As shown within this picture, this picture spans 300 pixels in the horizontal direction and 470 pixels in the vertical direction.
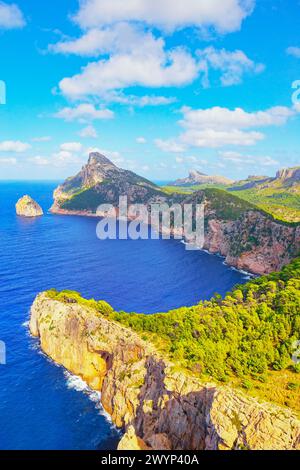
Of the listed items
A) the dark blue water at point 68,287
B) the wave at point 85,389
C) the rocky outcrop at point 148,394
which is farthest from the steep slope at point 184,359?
the dark blue water at point 68,287

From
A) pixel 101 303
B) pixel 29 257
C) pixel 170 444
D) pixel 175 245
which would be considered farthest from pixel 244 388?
pixel 175 245

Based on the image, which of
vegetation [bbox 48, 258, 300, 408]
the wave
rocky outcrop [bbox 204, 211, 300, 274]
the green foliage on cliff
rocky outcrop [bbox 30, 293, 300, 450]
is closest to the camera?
rocky outcrop [bbox 30, 293, 300, 450]

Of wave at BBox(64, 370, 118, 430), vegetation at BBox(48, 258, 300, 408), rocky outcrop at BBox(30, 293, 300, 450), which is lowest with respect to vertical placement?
wave at BBox(64, 370, 118, 430)

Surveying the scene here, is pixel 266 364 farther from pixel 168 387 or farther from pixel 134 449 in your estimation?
pixel 134 449

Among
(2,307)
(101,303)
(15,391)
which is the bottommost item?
(15,391)

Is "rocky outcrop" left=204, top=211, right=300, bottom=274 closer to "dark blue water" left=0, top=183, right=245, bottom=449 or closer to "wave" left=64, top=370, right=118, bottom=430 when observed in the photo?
"dark blue water" left=0, top=183, right=245, bottom=449

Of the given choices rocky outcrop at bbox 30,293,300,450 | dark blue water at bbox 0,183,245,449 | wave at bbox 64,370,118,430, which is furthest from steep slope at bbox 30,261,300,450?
dark blue water at bbox 0,183,245,449

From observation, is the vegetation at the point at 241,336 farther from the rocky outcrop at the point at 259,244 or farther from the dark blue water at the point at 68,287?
the rocky outcrop at the point at 259,244
